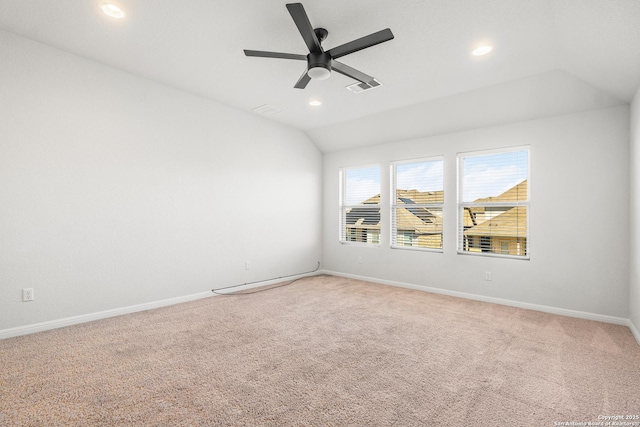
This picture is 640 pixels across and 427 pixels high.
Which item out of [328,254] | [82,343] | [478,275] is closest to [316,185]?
[328,254]

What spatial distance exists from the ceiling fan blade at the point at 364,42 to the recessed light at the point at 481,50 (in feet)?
4.05

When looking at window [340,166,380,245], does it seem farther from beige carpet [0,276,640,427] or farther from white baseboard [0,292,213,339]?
white baseboard [0,292,213,339]

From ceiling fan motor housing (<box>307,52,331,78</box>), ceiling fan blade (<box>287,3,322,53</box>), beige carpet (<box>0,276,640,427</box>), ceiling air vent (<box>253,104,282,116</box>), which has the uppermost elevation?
ceiling air vent (<box>253,104,282,116</box>)

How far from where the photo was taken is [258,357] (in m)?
2.50

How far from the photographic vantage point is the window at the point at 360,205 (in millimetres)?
5641

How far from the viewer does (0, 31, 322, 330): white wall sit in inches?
115

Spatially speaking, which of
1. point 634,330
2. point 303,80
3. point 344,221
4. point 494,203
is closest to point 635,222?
point 634,330

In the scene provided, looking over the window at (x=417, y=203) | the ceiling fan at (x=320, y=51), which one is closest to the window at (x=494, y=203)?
the window at (x=417, y=203)

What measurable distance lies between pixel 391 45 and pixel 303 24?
3.70ft

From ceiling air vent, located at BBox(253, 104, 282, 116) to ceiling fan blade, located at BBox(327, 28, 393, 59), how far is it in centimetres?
231

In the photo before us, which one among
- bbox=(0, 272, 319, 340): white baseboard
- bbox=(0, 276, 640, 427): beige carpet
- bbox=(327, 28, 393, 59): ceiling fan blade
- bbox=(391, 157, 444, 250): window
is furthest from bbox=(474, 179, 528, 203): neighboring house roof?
bbox=(0, 272, 319, 340): white baseboard

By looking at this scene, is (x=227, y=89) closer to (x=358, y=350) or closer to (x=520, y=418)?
(x=358, y=350)

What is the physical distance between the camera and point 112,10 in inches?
98.0

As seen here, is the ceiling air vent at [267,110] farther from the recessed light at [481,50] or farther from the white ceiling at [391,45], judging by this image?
the recessed light at [481,50]
